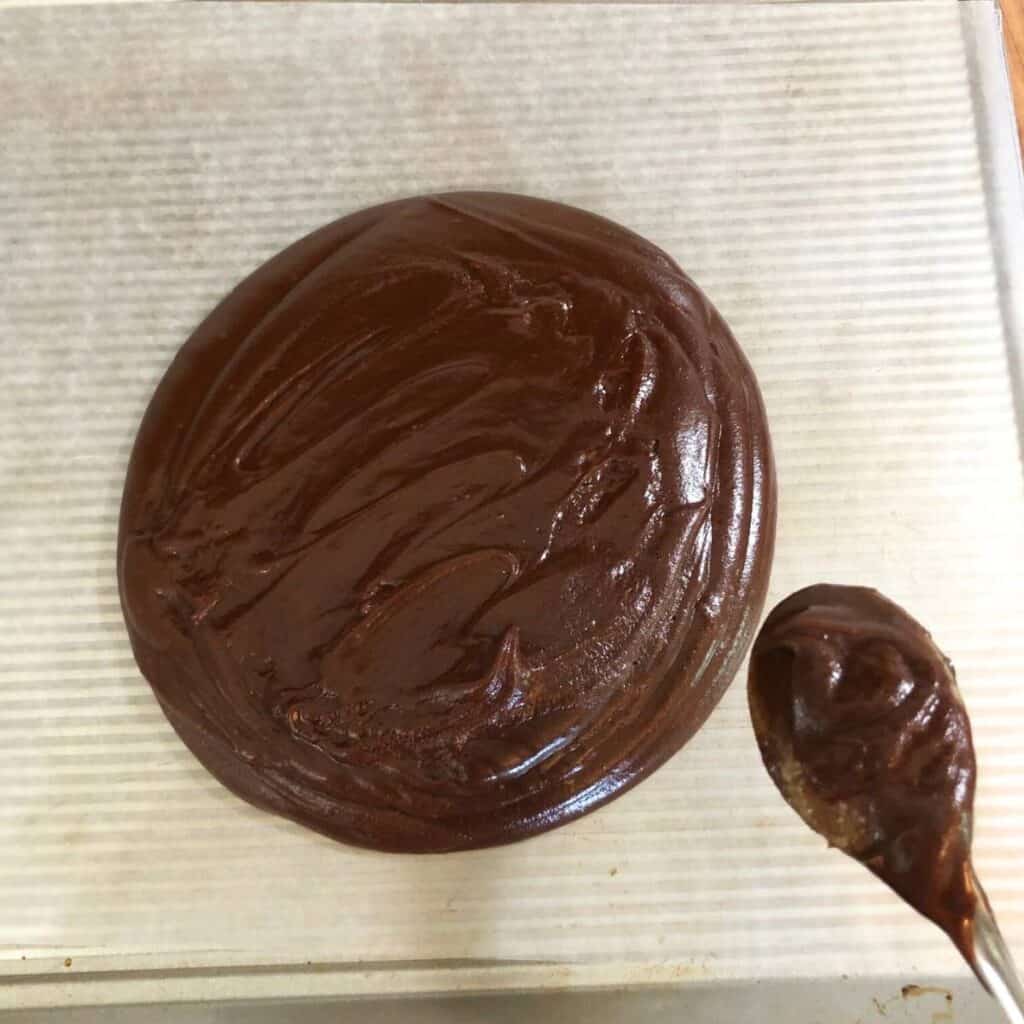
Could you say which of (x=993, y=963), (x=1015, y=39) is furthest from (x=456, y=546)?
(x=1015, y=39)

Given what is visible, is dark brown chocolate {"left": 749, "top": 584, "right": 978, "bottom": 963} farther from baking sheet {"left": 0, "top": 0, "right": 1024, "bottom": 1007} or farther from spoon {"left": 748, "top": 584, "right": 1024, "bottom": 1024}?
baking sheet {"left": 0, "top": 0, "right": 1024, "bottom": 1007}

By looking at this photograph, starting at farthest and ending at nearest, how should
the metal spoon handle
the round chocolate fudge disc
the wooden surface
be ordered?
the wooden surface < the round chocolate fudge disc < the metal spoon handle

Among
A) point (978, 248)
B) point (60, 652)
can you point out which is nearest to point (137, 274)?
point (60, 652)

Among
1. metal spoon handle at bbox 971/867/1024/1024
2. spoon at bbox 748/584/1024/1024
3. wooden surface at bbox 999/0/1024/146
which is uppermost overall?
wooden surface at bbox 999/0/1024/146

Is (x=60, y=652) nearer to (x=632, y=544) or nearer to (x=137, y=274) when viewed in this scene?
(x=137, y=274)

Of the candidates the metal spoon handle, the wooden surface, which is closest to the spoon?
the metal spoon handle
